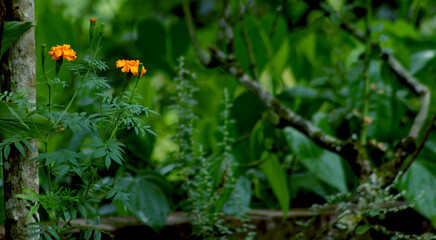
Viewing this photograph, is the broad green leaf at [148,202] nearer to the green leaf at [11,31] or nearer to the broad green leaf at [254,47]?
the green leaf at [11,31]

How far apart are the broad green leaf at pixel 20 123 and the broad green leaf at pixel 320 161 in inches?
29.1

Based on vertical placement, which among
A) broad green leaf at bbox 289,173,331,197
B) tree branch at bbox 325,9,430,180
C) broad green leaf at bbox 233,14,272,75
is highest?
broad green leaf at bbox 233,14,272,75

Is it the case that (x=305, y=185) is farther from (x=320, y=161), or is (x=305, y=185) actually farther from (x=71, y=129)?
(x=71, y=129)

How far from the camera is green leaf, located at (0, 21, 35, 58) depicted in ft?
Answer: 2.14

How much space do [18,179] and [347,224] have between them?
694 millimetres

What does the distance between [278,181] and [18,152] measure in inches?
27.2

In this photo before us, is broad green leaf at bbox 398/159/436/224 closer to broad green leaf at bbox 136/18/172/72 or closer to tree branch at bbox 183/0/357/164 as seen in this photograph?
tree branch at bbox 183/0/357/164

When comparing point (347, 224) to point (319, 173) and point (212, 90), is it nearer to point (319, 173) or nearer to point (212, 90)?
point (319, 173)

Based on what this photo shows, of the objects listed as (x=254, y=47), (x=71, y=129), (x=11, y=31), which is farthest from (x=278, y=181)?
(x=11, y=31)

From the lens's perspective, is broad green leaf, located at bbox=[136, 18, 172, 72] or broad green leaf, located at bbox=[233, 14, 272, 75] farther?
broad green leaf, located at bbox=[136, 18, 172, 72]

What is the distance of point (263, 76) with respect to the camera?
1574mm

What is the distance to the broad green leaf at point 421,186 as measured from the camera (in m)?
1.15

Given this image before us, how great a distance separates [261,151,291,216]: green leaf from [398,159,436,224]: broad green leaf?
0.32 metres

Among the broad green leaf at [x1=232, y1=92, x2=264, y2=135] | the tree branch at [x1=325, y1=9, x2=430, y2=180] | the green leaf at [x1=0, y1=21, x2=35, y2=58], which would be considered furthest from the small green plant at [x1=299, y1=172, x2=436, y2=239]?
the green leaf at [x1=0, y1=21, x2=35, y2=58]
